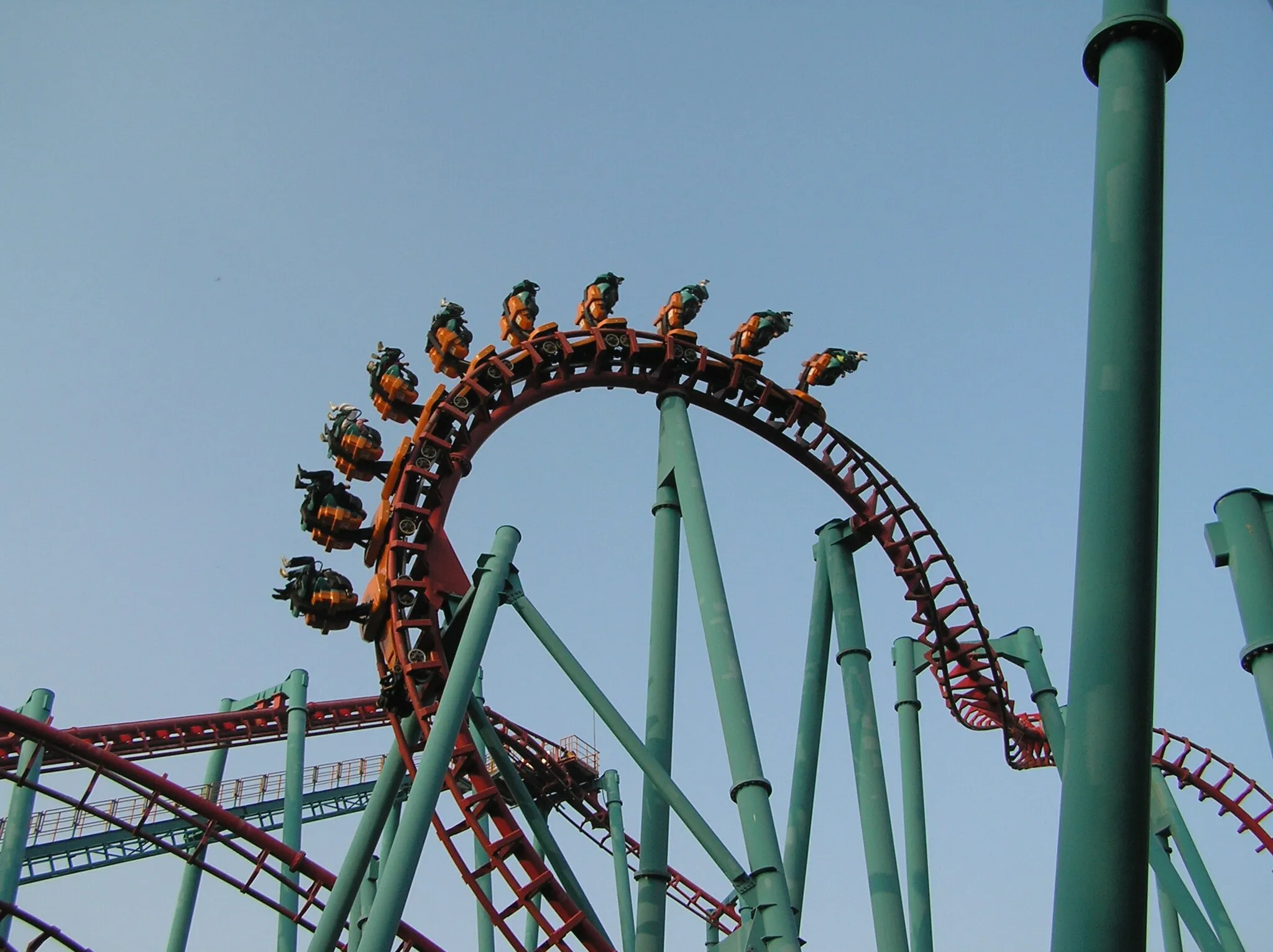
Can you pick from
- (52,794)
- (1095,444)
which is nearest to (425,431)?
(52,794)

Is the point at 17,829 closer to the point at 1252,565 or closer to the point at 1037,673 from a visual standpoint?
the point at 1037,673

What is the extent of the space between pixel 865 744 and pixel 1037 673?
3778 millimetres

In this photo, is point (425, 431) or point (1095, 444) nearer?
point (1095, 444)

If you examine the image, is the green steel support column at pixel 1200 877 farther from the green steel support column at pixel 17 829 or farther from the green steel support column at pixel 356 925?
the green steel support column at pixel 17 829

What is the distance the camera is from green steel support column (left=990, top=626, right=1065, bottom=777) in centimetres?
1194

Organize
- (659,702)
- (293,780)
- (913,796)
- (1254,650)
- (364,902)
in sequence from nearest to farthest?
1. (1254,650)
2. (659,702)
3. (913,796)
4. (364,902)
5. (293,780)

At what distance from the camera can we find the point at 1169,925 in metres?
13.9

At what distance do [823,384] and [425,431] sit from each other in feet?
12.7

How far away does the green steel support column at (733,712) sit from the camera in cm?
736

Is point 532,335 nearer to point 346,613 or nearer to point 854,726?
point 346,613

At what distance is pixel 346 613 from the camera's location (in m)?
9.40

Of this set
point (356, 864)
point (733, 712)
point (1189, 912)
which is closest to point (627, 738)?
point (733, 712)

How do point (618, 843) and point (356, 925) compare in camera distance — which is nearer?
point (356, 925)

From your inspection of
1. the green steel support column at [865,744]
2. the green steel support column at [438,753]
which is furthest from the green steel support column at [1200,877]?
the green steel support column at [438,753]
